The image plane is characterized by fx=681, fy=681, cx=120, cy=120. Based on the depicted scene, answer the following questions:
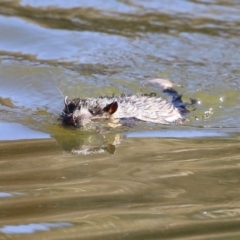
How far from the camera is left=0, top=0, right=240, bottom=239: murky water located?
14.1 ft

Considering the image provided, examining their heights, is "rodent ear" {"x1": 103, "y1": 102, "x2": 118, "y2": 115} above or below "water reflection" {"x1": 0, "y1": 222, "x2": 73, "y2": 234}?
below

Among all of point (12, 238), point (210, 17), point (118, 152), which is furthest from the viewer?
point (210, 17)

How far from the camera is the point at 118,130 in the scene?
7.13m

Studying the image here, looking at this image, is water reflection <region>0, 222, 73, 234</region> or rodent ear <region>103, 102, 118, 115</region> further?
rodent ear <region>103, 102, 118, 115</region>

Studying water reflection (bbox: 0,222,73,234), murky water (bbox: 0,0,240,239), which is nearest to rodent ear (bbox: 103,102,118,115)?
murky water (bbox: 0,0,240,239)

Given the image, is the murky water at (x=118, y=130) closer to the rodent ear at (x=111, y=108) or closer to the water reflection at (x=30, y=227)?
the water reflection at (x=30, y=227)

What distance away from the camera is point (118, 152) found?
19.9 ft

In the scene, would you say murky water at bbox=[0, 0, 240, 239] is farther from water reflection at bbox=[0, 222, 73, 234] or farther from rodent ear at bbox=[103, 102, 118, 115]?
rodent ear at bbox=[103, 102, 118, 115]

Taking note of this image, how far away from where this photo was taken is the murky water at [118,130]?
169 inches

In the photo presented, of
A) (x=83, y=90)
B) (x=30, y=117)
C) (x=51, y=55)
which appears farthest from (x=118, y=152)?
(x=51, y=55)

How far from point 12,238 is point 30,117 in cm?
377

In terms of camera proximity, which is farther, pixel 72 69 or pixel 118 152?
pixel 72 69

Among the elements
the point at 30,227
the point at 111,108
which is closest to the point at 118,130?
the point at 111,108

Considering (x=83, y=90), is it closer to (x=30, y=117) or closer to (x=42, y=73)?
(x=42, y=73)
